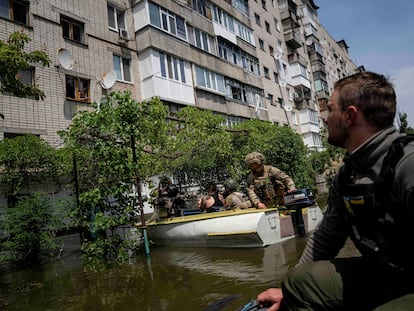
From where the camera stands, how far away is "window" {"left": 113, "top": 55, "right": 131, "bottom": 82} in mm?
17625

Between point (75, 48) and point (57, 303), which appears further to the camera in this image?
point (75, 48)

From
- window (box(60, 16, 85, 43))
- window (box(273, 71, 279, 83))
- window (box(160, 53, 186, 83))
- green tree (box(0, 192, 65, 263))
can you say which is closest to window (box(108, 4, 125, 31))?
window (box(60, 16, 85, 43))

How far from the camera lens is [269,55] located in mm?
33281

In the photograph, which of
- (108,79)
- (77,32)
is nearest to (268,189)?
(108,79)

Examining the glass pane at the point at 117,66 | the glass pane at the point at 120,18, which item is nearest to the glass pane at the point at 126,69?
the glass pane at the point at 117,66

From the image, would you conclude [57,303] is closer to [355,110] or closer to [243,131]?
[355,110]

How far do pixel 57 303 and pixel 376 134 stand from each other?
195 inches

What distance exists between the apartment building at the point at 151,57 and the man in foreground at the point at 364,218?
43.4ft

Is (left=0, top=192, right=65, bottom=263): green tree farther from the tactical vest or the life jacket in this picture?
the life jacket

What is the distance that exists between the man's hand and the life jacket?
52 centimetres

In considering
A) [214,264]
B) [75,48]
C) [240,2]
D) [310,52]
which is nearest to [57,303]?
[214,264]

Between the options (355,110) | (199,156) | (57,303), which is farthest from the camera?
(199,156)

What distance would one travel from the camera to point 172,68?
18.9 metres

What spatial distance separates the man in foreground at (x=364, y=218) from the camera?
52.4 inches
